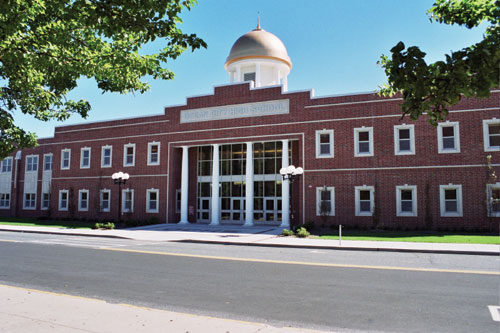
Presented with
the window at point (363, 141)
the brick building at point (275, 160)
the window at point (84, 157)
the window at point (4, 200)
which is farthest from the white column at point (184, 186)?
the window at point (4, 200)

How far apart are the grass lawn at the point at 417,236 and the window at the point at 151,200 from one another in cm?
1659

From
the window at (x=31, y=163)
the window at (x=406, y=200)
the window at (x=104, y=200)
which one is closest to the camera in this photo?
the window at (x=406, y=200)

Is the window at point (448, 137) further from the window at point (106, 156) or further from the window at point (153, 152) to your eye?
the window at point (106, 156)

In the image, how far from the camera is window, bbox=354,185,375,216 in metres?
26.0

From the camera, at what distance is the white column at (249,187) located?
96.6ft

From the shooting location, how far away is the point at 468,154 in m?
24.0

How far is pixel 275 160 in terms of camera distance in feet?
103

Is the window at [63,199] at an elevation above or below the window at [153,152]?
below

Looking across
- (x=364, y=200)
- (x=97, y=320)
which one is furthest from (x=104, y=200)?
(x=97, y=320)

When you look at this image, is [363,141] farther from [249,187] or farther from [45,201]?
[45,201]

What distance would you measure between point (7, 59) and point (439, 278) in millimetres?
10943

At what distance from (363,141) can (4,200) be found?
42.0 m

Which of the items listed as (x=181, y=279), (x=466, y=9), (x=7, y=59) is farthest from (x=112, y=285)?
(x=466, y=9)

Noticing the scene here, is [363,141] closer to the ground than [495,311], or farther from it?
farther from it
